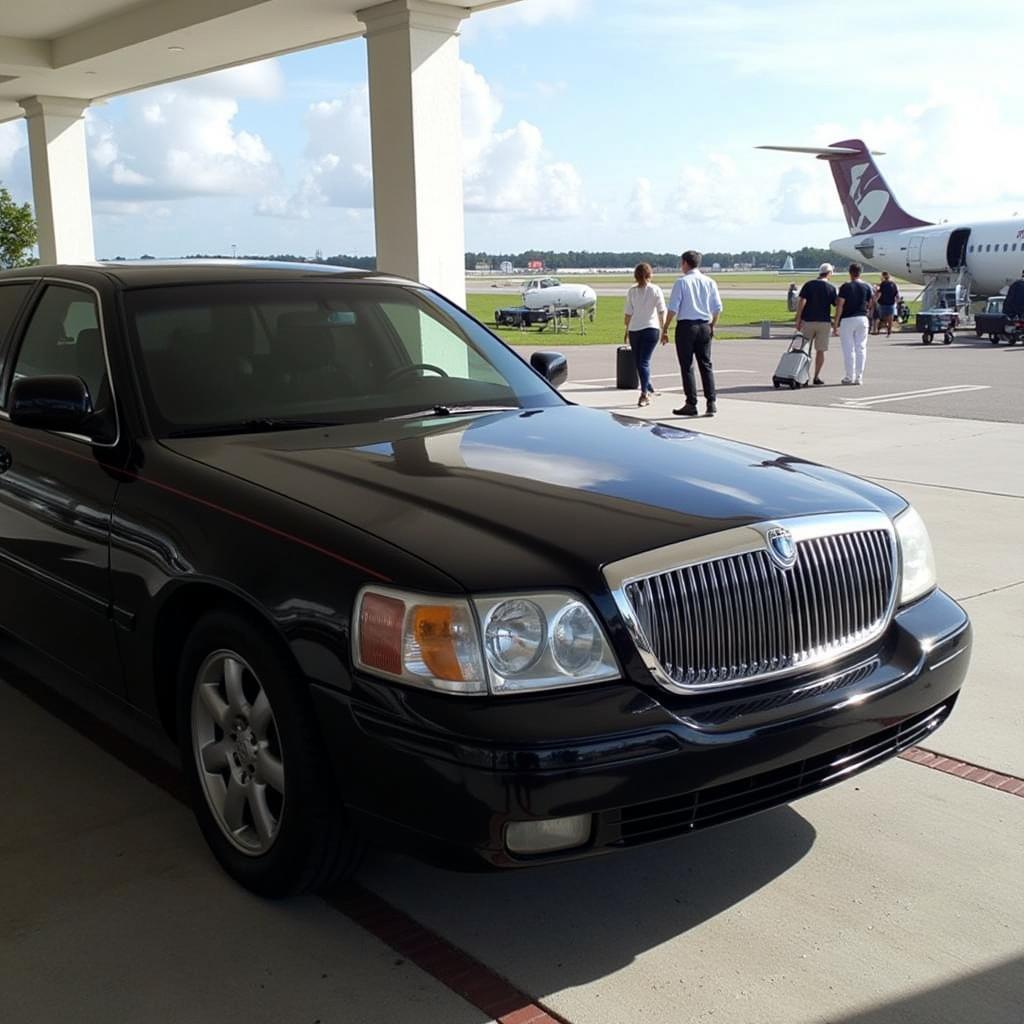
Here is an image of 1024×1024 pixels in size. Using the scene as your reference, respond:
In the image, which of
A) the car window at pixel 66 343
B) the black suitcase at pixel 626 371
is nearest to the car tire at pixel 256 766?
the car window at pixel 66 343

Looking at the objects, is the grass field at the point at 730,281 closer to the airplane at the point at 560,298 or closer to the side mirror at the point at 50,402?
the airplane at the point at 560,298

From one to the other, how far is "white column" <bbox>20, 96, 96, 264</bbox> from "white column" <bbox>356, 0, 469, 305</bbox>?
354 inches

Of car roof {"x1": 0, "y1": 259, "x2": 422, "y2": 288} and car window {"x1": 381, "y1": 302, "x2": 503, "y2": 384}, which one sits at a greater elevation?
car roof {"x1": 0, "y1": 259, "x2": 422, "y2": 288}

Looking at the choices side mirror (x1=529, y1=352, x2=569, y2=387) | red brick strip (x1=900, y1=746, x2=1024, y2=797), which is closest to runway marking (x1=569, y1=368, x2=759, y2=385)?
side mirror (x1=529, y1=352, x2=569, y2=387)

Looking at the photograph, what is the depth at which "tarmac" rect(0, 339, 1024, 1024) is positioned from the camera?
2.79 m

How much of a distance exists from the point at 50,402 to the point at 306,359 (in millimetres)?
896

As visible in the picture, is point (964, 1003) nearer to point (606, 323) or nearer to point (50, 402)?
point (50, 402)

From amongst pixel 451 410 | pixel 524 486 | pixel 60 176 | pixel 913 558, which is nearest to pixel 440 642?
pixel 524 486

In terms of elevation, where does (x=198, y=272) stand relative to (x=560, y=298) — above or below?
above

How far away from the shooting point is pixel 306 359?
427 centimetres

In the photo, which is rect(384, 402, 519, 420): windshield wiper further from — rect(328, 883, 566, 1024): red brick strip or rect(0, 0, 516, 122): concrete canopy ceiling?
rect(0, 0, 516, 122): concrete canopy ceiling

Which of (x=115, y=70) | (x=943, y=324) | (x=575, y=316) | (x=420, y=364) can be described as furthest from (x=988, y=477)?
(x=575, y=316)

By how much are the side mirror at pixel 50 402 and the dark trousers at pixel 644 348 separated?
1144 cm

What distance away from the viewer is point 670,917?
124 inches
